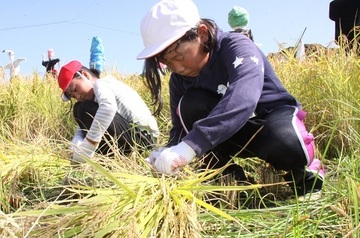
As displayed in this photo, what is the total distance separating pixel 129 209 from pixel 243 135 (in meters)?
0.66

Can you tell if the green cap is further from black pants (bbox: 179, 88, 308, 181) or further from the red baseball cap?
black pants (bbox: 179, 88, 308, 181)

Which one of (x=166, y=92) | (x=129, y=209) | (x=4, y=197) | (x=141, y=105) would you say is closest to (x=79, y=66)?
(x=141, y=105)

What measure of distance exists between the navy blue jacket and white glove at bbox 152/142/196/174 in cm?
2

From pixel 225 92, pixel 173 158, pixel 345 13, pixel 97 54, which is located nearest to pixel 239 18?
pixel 345 13

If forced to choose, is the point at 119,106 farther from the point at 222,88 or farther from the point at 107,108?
the point at 222,88

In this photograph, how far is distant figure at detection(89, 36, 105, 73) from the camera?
4.08m

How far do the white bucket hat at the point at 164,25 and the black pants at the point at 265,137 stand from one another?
0.87 ft

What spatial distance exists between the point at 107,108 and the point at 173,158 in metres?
1.04

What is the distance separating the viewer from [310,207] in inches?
43.6

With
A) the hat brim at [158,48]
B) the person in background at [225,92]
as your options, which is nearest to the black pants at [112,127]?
the person in background at [225,92]

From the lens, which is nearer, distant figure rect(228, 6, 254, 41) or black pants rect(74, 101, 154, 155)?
black pants rect(74, 101, 154, 155)

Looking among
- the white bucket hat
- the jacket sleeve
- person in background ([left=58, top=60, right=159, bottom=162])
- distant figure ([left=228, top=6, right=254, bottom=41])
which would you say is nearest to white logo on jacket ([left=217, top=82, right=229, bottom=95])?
the jacket sleeve

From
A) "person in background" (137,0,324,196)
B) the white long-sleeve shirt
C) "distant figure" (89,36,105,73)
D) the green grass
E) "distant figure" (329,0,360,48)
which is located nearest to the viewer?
the green grass

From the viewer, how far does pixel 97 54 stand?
425 cm
